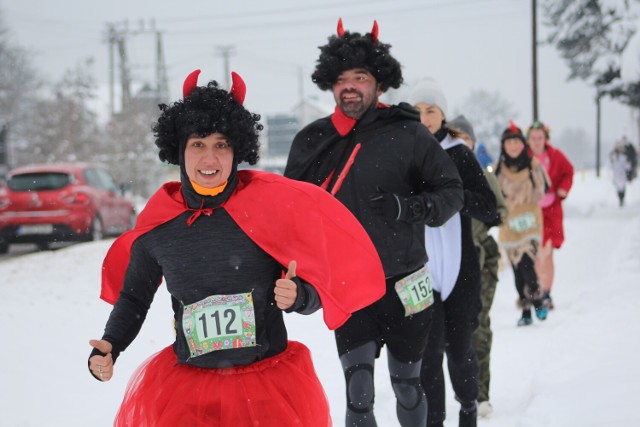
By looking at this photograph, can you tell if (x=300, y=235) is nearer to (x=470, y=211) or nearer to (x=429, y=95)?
(x=470, y=211)

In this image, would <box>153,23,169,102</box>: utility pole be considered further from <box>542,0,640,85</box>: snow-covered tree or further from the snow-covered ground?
the snow-covered ground

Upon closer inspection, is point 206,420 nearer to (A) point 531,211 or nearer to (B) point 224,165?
(B) point 224,165

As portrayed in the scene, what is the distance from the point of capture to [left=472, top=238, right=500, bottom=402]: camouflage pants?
5.49 meters

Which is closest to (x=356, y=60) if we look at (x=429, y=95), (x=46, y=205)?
(x=429, y=95)

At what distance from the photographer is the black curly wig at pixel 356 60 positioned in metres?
4.14

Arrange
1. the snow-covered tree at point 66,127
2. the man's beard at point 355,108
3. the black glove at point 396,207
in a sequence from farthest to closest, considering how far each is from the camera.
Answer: the snow-covered tree at point 66,127, the man's beard at point 355,108, the black glove at point 396,207

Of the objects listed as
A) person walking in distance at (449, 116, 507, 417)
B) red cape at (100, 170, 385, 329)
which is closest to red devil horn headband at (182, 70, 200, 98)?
red cape at (100, 170, 385, 329)

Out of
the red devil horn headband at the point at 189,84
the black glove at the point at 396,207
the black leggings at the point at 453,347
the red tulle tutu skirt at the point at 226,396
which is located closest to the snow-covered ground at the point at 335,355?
the black leggings at the point at 453,347

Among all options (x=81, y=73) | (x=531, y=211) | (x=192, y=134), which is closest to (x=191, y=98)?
(x=192, y=134)

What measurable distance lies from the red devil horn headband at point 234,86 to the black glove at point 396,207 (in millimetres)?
906

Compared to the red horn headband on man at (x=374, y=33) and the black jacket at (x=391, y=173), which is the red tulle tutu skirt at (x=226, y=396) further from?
the red horn headband on man at (x=374, y=33)

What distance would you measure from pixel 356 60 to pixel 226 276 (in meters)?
1.68

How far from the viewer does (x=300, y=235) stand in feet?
9.97

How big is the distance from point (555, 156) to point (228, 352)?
7731 millimetres
